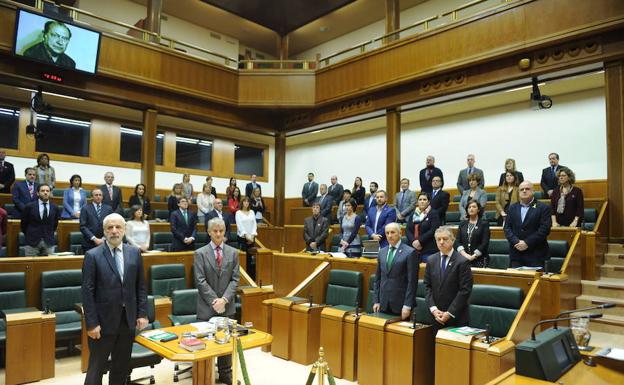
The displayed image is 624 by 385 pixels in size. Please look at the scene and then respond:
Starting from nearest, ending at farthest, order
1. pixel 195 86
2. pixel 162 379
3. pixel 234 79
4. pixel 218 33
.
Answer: pixel 162 379
pixel 195 86
pixel 234 79
pixel 218 33

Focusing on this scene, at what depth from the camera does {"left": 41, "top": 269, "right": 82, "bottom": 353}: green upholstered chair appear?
3.86m

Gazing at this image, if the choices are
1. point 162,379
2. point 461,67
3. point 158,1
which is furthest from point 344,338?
point 158,1

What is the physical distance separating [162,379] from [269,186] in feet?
28.2

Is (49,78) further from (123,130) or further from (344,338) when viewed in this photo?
(344,338)

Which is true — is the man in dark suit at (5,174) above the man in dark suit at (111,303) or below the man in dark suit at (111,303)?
above

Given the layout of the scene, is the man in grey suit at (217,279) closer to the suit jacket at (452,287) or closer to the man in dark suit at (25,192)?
the suit jacket at (452,287)

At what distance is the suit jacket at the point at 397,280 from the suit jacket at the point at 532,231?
1.11 meters

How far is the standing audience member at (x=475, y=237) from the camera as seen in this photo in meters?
4.06

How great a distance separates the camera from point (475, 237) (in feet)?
13.4

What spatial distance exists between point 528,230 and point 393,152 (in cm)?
416

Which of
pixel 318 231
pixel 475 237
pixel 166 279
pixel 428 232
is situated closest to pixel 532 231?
pixel 475 237

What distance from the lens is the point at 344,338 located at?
367cm

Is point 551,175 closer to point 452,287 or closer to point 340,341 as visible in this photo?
point 452,287

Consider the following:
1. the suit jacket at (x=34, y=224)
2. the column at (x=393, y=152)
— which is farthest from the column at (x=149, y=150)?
the column at (x=393, y=152)
